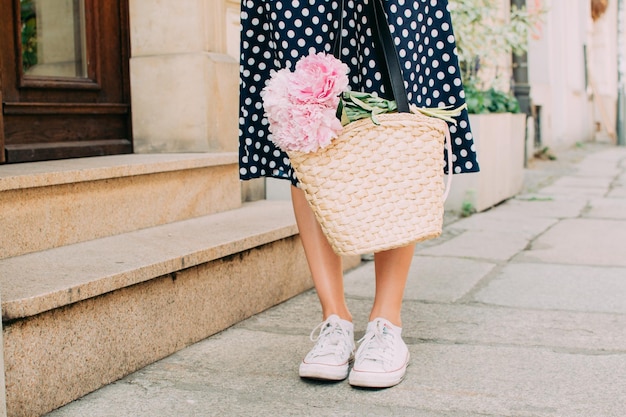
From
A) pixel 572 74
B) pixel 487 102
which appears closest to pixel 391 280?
pixel 487 102

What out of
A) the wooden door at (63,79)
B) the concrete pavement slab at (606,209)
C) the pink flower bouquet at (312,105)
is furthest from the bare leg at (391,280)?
the concrete pavement slab at (606,209)

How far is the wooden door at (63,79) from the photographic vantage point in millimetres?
2766

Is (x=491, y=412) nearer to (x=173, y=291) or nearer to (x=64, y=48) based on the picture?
(x=173, y=291)

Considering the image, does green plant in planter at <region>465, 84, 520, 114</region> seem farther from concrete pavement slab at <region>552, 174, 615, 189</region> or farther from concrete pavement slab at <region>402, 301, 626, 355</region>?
concrete pavement slab at <region>402, 301, 626, 355</region>

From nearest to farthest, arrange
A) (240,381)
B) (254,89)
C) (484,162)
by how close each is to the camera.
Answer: (240,381) < (254,89) < (484,162)

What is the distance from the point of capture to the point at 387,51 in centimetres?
191

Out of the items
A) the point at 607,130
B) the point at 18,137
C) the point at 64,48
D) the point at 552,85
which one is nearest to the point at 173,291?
A: the point at 18,137

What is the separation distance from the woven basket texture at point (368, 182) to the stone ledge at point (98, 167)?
0.84m

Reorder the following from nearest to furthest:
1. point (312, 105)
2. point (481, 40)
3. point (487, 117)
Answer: point (312, 105) < point (487, 117) < point (481, 40)

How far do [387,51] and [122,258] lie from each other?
0.92 m

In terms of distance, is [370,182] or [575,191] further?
[575,191]

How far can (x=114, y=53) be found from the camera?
3293mm

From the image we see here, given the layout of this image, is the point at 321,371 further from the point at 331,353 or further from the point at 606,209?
the point at 606,209

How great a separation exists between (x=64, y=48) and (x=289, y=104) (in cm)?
164
